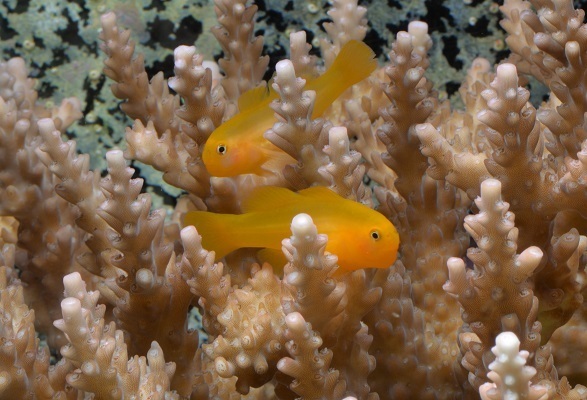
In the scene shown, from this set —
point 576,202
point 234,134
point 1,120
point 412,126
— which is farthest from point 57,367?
point 576,202

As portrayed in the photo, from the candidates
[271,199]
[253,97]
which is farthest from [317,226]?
[253,97]

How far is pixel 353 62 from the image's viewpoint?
2449 millimetres

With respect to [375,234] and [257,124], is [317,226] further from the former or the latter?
[257,124]

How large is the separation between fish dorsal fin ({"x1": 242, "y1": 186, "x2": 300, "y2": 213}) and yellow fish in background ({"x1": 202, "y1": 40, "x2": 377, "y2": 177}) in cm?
18

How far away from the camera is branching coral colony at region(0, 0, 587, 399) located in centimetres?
167

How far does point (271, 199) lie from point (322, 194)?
0.18 metres

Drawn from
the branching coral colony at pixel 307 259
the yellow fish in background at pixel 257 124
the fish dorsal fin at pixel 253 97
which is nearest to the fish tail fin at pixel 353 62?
the yellow fish in background at pixel 257 124

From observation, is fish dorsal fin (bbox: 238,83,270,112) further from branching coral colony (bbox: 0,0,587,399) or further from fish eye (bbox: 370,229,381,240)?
fish eye (bbox: 370,229,381,240)

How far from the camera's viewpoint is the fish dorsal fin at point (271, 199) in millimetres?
1990

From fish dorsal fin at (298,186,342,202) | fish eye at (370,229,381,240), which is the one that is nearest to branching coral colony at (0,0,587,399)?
fish dorsal fin at (298,186,342,202)

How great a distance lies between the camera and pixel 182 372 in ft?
6.98

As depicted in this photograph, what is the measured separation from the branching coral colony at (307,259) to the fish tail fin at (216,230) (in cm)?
12

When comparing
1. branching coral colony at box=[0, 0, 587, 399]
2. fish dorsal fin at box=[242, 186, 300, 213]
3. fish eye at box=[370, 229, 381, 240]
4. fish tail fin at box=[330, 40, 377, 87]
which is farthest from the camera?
fish tail fin at box=[330, 40, 377, 87]

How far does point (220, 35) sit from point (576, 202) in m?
1.54
